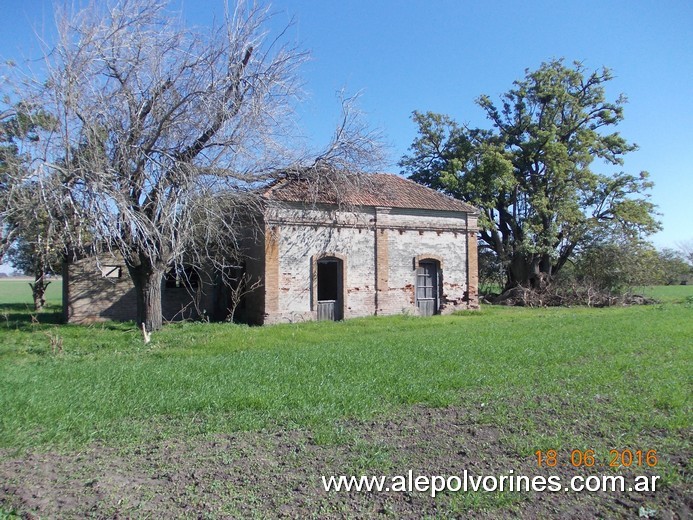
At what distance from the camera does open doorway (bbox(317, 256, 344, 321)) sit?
18.1 m

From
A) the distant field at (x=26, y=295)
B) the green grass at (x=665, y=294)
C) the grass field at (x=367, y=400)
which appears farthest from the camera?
the distant field at (x=26, y=295)

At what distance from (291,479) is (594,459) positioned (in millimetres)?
2909

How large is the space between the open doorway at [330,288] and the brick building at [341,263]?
4 centimetres

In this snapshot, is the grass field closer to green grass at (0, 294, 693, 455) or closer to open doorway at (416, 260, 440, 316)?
green grass at (0, 294, 693, 455)

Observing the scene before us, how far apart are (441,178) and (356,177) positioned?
36.3ft

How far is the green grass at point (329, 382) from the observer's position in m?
5.73

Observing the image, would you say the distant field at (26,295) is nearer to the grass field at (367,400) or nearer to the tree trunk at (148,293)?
the tree trunk at (148,293)

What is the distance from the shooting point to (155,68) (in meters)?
12.2

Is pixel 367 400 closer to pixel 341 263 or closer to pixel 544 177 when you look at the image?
pixel 341 263

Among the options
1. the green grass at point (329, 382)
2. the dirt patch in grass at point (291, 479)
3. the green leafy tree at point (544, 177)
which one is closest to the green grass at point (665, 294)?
the green leafy tree at point (544, 177)

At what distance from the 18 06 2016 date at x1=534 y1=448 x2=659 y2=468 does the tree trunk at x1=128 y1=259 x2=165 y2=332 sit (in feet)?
38.1

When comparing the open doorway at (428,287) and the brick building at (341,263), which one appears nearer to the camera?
the brick building at (341,263)

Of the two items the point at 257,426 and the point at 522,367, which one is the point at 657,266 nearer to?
the point at 522,367

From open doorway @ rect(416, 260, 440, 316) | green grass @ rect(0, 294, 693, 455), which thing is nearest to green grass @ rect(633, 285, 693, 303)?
open doorway @ rect(416, 260, 440, 316)
